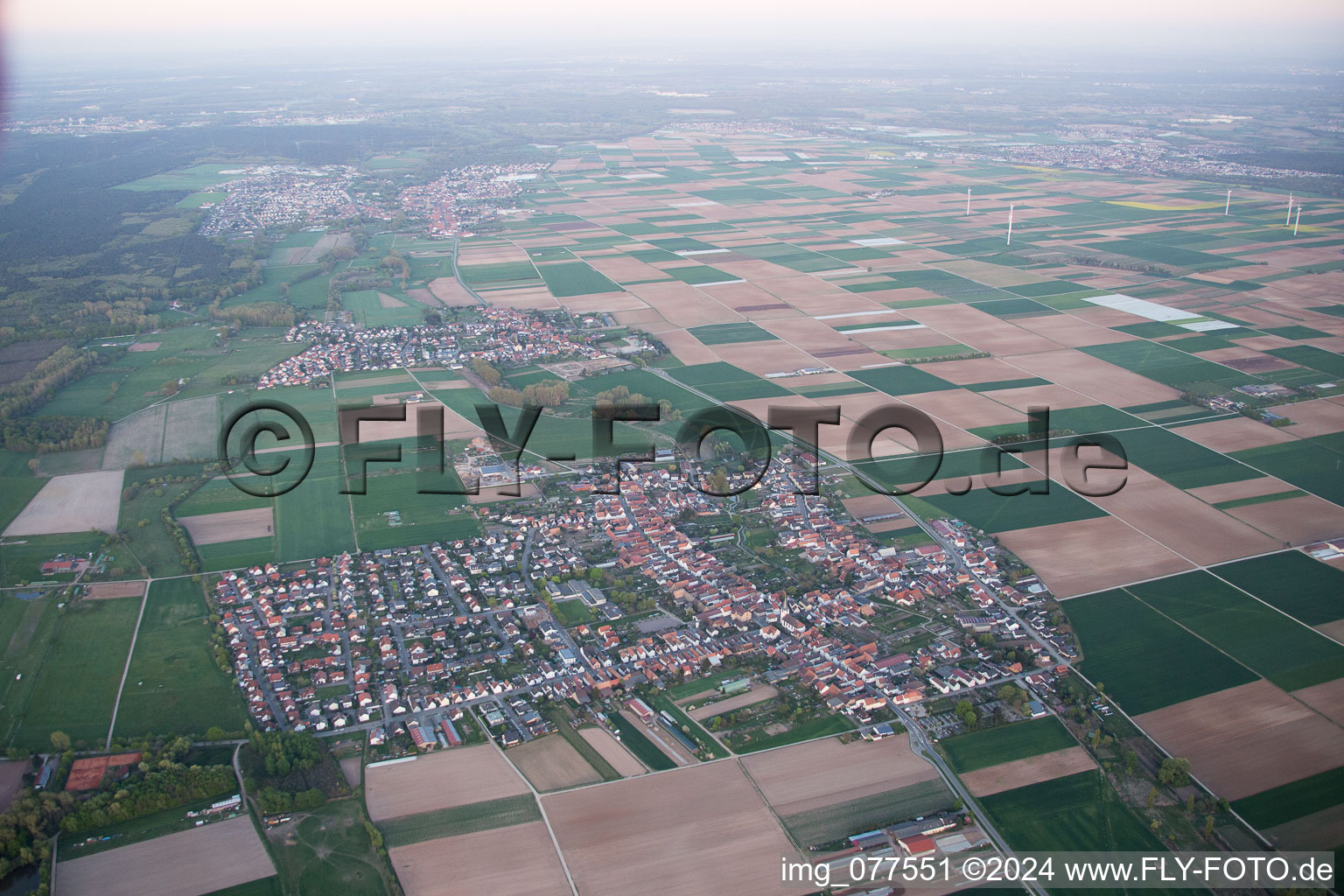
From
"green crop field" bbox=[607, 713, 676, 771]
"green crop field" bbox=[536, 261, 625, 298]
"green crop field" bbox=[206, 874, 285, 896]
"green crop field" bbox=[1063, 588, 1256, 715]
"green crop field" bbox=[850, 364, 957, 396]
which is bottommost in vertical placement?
"green crop field" bbox=[206, 874, 285, 896]

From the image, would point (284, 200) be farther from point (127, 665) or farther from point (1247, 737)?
point (1247, 737)

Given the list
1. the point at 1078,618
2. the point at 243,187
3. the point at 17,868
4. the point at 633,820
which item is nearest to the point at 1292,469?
the point at 1078,618

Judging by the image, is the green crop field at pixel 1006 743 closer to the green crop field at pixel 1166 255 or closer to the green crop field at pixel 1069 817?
the green crop field at pixel 1069 817

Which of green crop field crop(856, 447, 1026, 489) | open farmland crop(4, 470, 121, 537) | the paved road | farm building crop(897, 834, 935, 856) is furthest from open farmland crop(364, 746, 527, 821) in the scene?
green crop field crop(856, 447, 1026, 489)

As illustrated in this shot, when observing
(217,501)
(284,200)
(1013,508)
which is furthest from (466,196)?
(1013,508)

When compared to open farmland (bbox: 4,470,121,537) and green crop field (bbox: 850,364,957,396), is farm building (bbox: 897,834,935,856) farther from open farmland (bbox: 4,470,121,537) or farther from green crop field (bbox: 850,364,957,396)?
open farmland (bbox: 4,470,121,537)

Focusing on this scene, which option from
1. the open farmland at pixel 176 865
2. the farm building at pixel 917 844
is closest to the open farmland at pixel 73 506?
the open farmland at pixel 176 865
